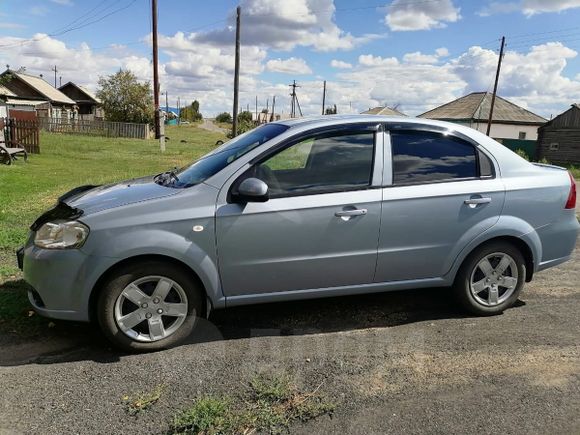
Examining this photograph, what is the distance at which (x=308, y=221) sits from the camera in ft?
12.2

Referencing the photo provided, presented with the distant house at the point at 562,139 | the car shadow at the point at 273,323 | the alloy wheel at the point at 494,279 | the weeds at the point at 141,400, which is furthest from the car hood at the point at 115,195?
the distant house at the point at 562,139

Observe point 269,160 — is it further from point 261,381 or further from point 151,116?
point 151,116

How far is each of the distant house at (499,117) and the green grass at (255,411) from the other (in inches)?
2239

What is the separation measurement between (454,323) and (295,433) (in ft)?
6.64

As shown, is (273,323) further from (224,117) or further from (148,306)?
(224,117)

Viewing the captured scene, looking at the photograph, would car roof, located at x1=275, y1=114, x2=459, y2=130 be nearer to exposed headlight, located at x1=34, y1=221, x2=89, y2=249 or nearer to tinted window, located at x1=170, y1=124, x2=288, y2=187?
tinted window, located at x1=170, y1=124, x2=288, y2=187

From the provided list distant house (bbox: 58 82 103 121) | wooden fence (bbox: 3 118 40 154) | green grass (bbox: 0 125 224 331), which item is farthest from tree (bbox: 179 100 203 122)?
wooden fence (bbox: 3 118 40 154)

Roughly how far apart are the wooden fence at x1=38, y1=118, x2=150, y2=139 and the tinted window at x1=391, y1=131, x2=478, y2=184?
118ft

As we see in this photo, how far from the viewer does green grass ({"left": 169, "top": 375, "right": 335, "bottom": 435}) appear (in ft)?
8.95

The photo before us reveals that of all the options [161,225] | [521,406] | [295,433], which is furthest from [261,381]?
[521,406]

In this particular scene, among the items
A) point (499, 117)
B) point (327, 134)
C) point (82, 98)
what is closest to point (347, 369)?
point (327, 134)

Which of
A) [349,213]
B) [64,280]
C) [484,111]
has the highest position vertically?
[484,111]

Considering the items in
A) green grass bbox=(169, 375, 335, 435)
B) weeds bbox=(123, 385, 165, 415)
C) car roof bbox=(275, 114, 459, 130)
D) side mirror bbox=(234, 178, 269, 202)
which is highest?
car roof bbox=(275, 114, 459, 130)

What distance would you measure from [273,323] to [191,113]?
10998 centimetres
